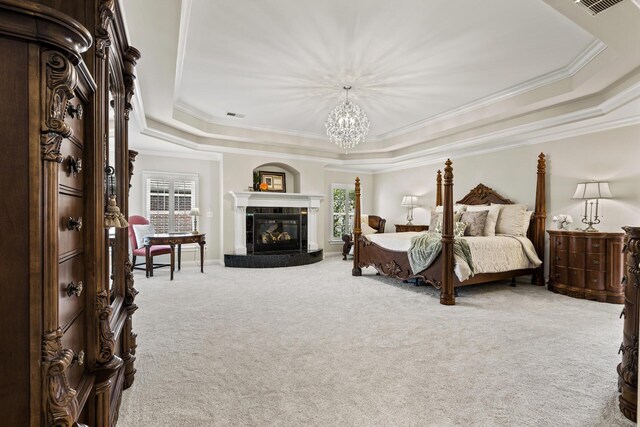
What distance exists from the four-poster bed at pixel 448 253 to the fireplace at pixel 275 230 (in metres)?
2.15

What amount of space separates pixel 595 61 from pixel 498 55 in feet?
3.16

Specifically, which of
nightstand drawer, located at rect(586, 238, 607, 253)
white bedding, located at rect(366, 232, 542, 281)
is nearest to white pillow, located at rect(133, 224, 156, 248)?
white bedding, located at rect(366, 232, 542, 281)

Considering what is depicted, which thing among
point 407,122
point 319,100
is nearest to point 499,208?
point 407,122

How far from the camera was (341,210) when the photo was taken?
898 centimetres

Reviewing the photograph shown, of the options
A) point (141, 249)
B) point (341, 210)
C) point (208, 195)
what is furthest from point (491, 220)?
point (141, 249)

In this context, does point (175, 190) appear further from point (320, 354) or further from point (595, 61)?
point (595, 61)

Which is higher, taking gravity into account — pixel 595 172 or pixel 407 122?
pixel 407 122

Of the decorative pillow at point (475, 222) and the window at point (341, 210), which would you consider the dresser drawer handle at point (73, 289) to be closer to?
the decorative pillow at point (475, 222)

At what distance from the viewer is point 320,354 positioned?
8.64 ft

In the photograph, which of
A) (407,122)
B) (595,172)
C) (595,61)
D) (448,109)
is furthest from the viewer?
(407,122)

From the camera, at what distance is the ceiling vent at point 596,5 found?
2.29 metres

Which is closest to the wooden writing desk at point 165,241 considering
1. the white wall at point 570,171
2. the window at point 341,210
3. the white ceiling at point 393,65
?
the white ceiling at point 393,65

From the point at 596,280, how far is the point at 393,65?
3.82 m

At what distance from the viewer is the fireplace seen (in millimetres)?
7301
